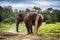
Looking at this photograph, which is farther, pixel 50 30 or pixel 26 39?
pixel 50 30

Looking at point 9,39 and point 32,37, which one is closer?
point 32,37

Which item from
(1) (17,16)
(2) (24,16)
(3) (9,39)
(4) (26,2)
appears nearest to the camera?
(3) (9,39)

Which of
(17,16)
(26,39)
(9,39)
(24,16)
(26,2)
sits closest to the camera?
(26,39)

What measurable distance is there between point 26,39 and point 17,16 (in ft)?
3.47

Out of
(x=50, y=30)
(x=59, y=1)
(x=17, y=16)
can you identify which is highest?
(x=59, y=1)

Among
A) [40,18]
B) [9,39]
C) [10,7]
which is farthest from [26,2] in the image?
[9,39]

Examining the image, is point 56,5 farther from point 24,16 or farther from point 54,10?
point 24,16

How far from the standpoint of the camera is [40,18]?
291cm

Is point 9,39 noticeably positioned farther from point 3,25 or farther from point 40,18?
point 3,25

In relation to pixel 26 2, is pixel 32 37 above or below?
below

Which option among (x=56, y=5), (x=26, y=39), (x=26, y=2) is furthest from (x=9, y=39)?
(x=56, y=5)

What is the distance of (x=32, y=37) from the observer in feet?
8.21

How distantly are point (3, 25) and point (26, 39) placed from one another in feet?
4.04

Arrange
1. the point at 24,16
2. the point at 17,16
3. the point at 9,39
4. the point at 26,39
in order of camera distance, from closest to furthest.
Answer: the point at 26,39 < the point at 9,39 < the point at 24,16 < the point at 17,16
